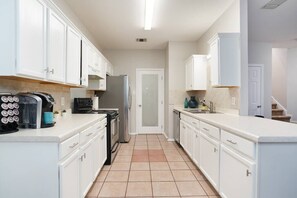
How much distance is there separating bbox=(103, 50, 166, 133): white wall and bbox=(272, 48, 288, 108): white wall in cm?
457

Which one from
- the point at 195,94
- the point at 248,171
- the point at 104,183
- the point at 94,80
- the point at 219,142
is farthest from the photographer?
the point at 195,94

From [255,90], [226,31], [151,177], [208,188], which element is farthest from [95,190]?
[255,90]

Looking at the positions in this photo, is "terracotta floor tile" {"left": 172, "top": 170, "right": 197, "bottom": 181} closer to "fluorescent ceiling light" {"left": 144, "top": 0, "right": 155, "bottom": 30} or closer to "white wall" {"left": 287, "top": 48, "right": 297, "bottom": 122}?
"fluorescent ceiling light" {"left": 144, "top": 0, "right": 155, "bottom": 30}

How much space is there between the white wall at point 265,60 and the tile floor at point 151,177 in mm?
3287

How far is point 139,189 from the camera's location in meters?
2.62

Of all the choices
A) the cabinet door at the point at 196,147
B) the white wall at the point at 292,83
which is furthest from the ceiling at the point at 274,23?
the cabinet door at the point at 196,147

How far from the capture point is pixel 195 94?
17.9 ft

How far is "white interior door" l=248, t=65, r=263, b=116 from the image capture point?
19.4ft

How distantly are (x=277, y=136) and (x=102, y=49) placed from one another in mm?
5524

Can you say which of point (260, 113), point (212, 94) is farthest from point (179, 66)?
point (260, 113)

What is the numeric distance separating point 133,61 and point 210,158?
445 centimetres

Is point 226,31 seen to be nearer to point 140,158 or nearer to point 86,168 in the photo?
point 140,158

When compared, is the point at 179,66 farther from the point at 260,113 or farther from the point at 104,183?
the point at 104,183

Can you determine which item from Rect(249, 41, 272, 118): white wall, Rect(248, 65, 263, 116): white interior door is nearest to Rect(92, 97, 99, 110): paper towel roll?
Rect(248, 65, 263, 116): white interior door
